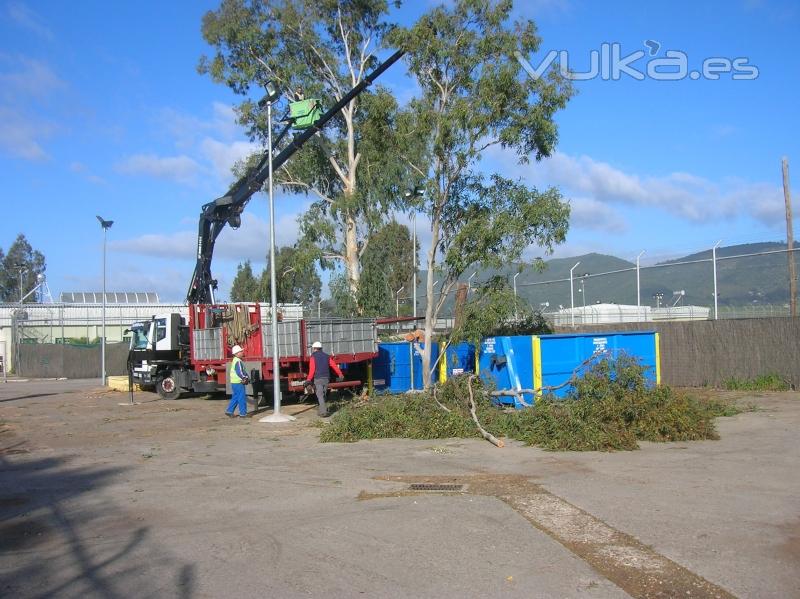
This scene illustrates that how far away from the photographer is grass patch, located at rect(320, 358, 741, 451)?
40.8 feet

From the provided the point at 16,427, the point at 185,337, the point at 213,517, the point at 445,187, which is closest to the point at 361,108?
the point at 185,337

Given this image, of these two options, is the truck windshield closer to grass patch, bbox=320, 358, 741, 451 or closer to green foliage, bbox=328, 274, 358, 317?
green foliage, bbox=328, 274, 358, 317

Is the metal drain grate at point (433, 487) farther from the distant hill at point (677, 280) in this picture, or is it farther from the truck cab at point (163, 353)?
the truck cab at point (163, 353)

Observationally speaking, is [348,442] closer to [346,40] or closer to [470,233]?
[470,233]

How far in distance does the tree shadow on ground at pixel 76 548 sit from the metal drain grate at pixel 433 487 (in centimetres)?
329

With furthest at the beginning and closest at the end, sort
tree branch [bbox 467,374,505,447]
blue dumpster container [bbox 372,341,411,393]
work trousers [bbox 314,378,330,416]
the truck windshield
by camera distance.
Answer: the truck windshield
blue dumpster container [bbox 372,341,411,393]
work trousers [bbox 314,378,330,416]
tree branch [bbox 467,374,505,447]

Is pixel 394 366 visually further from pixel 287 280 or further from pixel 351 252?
pixel 287 280

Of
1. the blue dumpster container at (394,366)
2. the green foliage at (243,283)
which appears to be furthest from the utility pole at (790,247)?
the green foliage at (243,283)

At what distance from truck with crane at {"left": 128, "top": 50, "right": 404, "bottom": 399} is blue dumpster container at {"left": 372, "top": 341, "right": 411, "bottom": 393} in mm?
733

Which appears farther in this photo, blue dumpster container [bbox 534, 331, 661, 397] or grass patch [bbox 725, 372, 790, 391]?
grass patch [bbox 725, 372, 790, 391]

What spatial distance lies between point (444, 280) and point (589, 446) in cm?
760

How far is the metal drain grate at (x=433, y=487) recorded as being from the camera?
9508 millimetres

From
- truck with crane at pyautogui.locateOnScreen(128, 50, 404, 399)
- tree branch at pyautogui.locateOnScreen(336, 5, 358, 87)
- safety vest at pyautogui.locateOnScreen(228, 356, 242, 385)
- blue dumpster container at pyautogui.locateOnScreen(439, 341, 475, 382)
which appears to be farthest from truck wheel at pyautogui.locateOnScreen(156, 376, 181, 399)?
tree branch at pyautogui.locateOnScreen(336, 5, 358, 87)

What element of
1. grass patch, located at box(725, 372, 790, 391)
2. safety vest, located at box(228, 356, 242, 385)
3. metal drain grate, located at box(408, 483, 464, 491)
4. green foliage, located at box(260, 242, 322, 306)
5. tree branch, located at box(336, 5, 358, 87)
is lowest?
metal drain grate, located at box(408, 483, 464, 491)
